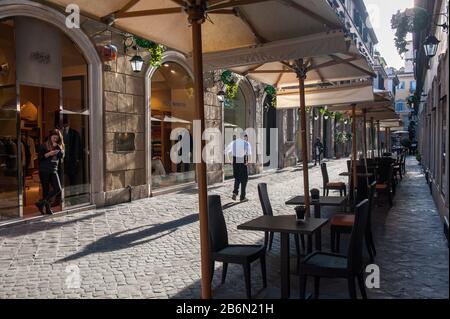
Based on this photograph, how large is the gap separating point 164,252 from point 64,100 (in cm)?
510

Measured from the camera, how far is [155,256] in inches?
226

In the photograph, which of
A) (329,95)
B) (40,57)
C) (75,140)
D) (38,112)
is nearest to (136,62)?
(40,57)

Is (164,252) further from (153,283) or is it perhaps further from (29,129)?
(29,129)

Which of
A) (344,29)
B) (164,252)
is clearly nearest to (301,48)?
(344,29)

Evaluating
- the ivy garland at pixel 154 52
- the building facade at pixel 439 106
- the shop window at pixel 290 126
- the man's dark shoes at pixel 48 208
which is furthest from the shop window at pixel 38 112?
the shop window at pixel 290 126

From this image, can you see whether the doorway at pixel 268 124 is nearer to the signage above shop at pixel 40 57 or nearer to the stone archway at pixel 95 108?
the stone archway at pixel 95 108

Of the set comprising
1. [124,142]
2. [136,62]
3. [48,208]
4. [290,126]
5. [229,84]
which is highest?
Answer: [229,84]

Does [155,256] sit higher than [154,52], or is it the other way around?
[154,52]

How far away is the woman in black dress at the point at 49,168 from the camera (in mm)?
8492

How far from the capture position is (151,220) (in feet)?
27.1

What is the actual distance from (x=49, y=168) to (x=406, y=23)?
26.8ft

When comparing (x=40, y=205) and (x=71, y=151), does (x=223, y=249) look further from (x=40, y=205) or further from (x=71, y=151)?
(x=71, y=151)

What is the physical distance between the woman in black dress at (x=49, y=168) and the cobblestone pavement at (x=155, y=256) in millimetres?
472
